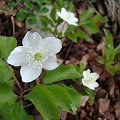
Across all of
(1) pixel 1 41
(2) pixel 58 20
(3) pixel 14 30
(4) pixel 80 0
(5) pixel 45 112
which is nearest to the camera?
(5) pixel 45 112

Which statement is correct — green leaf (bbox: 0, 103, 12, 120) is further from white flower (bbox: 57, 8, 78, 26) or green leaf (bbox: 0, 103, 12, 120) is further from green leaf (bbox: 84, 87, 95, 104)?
white flower (bbox: 57, 8, 78, 26)

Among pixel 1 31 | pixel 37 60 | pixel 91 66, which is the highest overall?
pixel 37 60

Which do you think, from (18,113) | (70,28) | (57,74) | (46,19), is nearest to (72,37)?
(70,28)

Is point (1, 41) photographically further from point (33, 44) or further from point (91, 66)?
point (91, 66)

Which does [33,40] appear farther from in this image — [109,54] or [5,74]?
[109,54]

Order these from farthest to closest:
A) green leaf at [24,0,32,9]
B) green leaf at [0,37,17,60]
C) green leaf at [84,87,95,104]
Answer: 1. green leaf at [24,0,32,9]
2. green leaf at [84,87,95,104]
3. green leaf at [0,37,17,60]

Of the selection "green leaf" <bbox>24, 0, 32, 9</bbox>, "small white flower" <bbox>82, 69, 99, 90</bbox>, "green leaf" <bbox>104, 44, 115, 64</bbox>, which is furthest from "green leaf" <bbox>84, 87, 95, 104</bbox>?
"green leaf" <bbox>24, 0, 32, 9</bbox>

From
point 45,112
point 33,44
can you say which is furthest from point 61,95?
point 33,44
